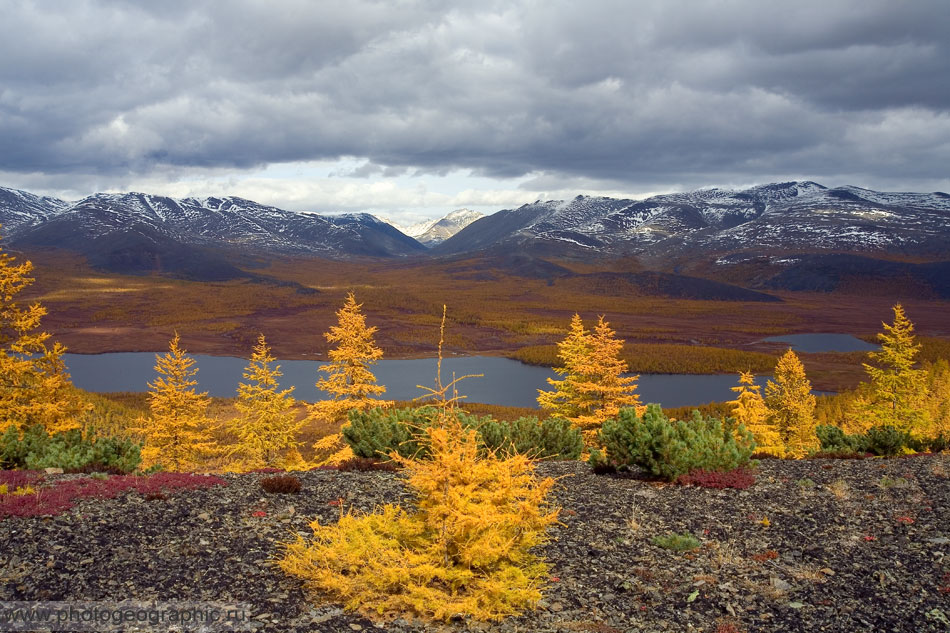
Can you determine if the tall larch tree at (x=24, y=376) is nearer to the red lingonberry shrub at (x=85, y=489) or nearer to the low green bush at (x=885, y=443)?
the red lingonberry shrub at (x=85, y=489)

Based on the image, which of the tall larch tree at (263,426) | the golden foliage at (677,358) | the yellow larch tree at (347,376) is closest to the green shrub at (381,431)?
the yellow larch tree at (347,376)

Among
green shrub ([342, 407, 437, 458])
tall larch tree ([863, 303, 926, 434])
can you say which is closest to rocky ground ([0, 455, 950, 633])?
green shrub ([342, 407, 437, 458])

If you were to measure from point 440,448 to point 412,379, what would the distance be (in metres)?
99.0

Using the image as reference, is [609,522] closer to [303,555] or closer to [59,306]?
[303,555]

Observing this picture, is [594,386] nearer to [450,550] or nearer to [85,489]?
[85,489]

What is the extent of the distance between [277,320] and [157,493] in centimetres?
17755

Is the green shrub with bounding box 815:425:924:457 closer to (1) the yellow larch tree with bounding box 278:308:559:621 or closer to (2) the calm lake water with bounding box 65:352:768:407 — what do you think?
(1) the yellow larch tree with bounding box 278:308:559:621

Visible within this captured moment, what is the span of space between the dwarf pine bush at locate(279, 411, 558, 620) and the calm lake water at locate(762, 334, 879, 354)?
15059cm

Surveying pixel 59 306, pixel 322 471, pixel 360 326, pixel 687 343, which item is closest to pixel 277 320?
pixel 59 306

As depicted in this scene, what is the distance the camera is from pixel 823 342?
15625 centimetres

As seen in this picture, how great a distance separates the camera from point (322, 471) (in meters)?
16.5

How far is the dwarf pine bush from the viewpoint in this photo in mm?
8070

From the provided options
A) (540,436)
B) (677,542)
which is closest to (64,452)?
(540,436)

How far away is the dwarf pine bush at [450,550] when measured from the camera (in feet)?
26.5
